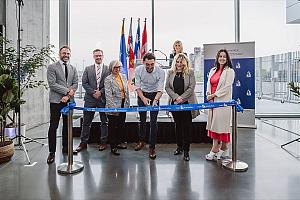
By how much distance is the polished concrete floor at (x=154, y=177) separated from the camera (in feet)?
10.3

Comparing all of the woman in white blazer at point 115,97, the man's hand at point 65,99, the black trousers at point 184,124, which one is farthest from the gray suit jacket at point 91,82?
the black trousers at point 184,124

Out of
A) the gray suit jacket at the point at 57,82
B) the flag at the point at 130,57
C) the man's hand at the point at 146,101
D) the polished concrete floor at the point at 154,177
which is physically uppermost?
the flag at the point at 130,57

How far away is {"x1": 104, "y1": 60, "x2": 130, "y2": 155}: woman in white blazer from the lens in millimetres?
4531

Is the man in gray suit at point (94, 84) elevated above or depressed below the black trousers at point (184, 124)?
above

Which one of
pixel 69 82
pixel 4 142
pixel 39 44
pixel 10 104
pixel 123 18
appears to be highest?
pixel 123 18

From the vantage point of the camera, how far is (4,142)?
4.41 m

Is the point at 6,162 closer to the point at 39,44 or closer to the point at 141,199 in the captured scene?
the point at 141,199

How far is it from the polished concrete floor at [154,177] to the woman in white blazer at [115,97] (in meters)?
0.35

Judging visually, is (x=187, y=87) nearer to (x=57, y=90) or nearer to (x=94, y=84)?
(x=94, y=84)

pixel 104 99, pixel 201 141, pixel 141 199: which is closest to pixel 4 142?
pixel 104 99

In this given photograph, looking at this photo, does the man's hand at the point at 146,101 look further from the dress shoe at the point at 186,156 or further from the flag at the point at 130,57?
the flag at the point at 130,57

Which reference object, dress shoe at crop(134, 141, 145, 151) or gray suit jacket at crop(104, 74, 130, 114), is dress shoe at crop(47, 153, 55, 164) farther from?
dress shoe at crop(134, 141, 145, 151)

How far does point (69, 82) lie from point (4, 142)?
4.00ft

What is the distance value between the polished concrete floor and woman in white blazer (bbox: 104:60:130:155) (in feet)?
1.16
